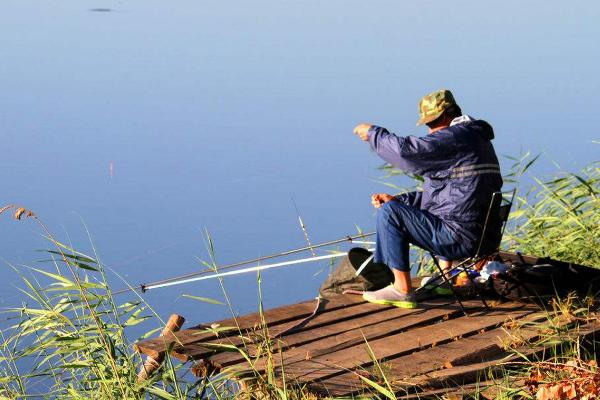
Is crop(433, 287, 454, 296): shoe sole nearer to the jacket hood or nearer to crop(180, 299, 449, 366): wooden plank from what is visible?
crop(180, 299, 449, 366): wooden plank

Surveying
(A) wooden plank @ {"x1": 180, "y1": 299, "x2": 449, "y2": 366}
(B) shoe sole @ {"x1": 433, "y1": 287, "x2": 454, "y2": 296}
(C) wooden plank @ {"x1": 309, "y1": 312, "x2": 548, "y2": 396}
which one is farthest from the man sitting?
(C) wooden plank @ {"x1": 309, "y1": 312, "x2": 548, "y2": 396}

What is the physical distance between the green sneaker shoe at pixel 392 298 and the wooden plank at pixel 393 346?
0.28 metres

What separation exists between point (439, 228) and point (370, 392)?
1590mm

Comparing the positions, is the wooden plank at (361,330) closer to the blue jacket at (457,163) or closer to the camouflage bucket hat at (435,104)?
the blue jacket at (457,163)

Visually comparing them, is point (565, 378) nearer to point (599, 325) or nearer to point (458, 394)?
point (458, 394)

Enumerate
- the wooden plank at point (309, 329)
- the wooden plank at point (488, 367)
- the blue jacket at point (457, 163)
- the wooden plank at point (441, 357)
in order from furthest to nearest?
the blue jacket at point (457, 163), the wooden plank at point (309, 329), the wooden plank at point (488, 367), the wooden plank at point (441, 357)

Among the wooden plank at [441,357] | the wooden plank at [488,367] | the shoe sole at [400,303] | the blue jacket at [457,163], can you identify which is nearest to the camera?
the wooden plank at [441,357]

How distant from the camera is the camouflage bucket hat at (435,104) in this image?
658 cm

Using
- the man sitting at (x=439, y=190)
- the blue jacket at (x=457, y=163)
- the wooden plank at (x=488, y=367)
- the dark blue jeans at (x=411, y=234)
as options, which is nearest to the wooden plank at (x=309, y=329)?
the man sitting at (x=439, y=190)

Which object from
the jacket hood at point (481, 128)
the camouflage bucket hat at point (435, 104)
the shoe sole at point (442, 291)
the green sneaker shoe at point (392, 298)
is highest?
the camouflage bucket hat at point (435, 104)

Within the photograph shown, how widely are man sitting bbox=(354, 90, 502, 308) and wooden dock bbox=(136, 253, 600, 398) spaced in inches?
10.8

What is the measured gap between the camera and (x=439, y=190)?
6605 millimetres

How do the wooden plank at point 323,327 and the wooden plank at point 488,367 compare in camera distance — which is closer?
the wooden plank at point 488,367

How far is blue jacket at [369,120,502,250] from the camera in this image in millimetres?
6406
